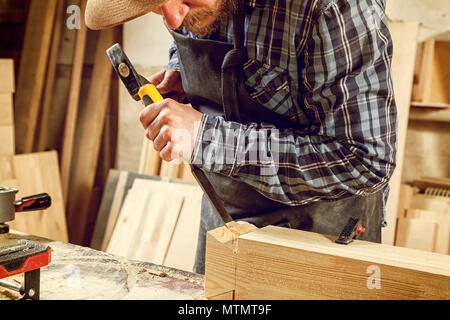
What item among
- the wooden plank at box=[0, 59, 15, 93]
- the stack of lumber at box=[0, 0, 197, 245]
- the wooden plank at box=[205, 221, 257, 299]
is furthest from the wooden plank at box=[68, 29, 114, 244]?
the wooden plank at box=[205, 221, 257, 299]

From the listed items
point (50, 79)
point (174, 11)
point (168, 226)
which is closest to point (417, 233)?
point (168, 226)

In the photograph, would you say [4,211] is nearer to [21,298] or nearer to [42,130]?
[21,298]

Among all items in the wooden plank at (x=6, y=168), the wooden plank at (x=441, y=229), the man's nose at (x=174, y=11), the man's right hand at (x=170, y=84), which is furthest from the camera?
the wooden plank at (x=6, y=168)

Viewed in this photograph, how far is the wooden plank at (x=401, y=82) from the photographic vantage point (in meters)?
2.44

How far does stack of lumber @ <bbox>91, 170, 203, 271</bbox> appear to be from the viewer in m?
2.69

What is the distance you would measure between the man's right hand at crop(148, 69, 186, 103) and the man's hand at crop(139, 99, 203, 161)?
43 centimetres

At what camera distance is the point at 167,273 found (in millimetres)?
1312

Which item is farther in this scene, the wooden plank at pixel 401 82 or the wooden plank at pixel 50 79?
the wooden plank at pixel 50 79

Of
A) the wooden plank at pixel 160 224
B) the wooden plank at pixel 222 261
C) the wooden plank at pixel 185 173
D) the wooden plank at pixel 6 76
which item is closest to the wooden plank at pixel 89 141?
the wooden plank at pixel 160 224

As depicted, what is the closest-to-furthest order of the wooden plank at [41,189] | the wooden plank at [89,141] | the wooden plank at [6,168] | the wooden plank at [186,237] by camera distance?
1. the wooden plank at [186,237]
2. the wooden plank at [6,168]
3. the wooden plank at [41,189]
4. the wooden plank at [89,141]

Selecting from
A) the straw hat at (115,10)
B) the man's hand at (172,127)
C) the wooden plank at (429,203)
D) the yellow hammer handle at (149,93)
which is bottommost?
the wooden plank at (429,203)

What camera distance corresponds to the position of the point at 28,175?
116 inches

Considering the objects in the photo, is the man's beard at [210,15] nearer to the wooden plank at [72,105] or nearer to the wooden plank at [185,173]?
the wooden plank at [185,173]
